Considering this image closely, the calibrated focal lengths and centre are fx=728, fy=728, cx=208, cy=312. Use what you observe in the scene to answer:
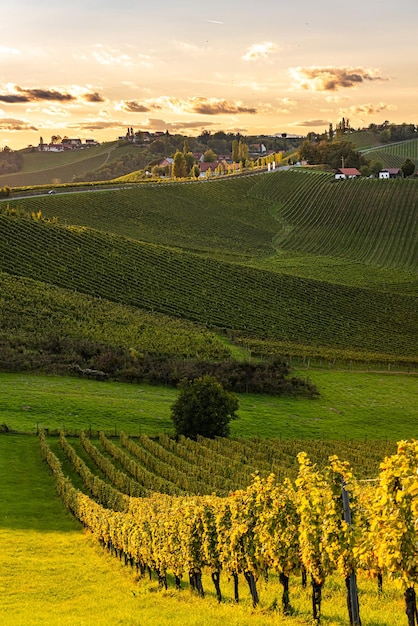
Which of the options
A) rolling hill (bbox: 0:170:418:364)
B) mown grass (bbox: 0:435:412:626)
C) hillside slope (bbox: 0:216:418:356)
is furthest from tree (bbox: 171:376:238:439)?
hillside slope (bbox: 0:216:418:356)

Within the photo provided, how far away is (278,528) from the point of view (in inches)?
772

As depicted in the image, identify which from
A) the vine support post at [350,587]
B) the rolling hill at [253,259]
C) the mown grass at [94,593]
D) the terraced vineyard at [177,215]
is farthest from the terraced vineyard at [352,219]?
the vine support post at [350,587]

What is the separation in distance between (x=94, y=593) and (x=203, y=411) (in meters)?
28.1

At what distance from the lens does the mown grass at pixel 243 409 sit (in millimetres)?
55312

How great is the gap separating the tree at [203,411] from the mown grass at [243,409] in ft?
9.68

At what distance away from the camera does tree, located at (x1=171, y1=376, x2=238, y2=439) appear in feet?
172

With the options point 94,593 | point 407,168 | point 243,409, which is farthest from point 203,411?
point 407,168

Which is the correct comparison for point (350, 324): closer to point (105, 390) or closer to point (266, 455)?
point (105, 390)

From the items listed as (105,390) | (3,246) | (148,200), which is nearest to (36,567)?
(105,390)

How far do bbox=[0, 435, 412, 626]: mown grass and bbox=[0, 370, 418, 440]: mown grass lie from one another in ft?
57.3

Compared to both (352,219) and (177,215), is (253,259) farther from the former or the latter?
(352,219)

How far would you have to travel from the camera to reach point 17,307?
3260 inches

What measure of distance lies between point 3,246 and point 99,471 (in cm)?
6725

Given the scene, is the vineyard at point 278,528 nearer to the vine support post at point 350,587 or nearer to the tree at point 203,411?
the vine support post at point 350,587
